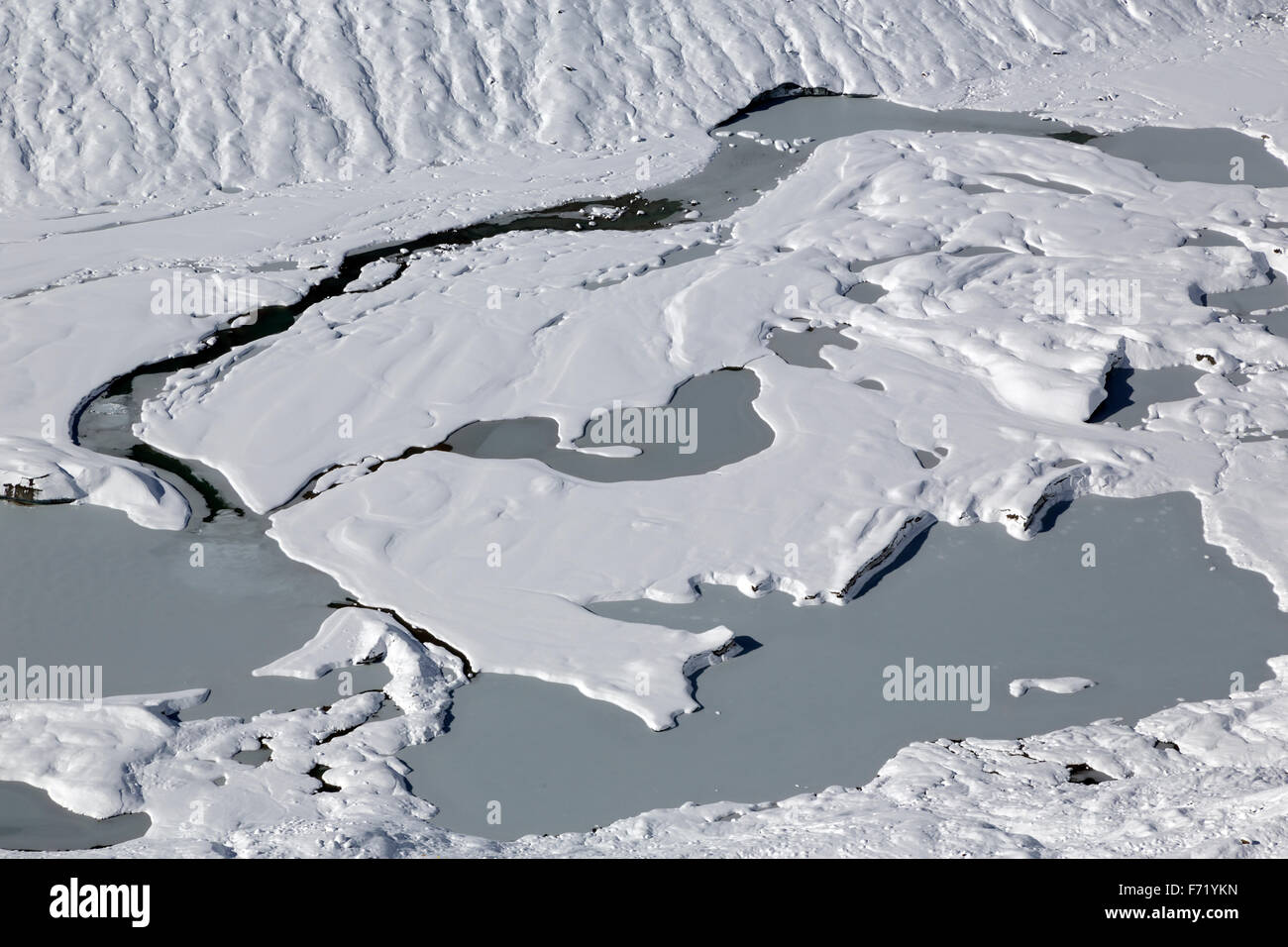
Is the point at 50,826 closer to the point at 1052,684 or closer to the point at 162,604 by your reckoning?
the point at 162,604

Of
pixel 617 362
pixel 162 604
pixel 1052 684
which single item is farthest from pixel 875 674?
pixel 162 604

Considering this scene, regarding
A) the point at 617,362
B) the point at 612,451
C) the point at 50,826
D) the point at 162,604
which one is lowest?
the point at 50,826

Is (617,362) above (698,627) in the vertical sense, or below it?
above

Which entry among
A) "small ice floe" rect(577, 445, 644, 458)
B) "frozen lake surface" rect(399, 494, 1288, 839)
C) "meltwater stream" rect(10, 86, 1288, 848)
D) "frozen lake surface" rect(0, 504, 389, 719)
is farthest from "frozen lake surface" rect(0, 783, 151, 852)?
"small ice floe" rect(577, 445, 644, 458)

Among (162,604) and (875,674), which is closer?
(875,674)

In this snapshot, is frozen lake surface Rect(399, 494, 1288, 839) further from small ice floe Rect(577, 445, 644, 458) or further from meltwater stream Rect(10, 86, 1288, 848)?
small ice floe Rect(577, 445, 644, 458)

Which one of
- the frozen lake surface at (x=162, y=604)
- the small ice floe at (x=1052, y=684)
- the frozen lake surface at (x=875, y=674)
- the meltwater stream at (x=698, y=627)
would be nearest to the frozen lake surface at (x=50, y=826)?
the meltwater stream at (x=698, y=627)
